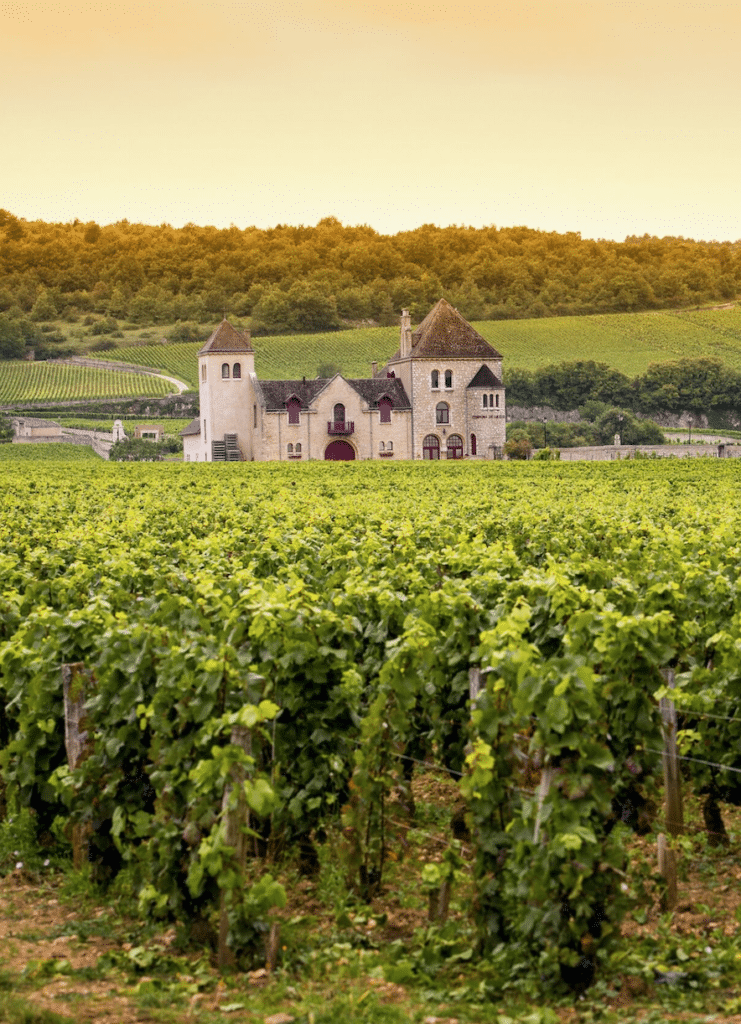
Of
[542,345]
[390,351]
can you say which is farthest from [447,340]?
[542,345]

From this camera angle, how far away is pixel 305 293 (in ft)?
525

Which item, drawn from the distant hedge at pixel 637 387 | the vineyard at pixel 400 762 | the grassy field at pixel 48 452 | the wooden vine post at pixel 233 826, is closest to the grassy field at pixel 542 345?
the distant hedge at pixel 637 387

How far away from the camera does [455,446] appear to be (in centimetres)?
8894

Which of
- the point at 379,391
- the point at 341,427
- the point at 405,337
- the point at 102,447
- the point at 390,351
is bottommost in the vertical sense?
the point at 102,447

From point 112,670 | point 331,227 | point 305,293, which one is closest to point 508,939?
point 112,670

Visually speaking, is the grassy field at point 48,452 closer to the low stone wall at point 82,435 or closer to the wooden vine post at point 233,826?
the low stone wall at point 82,435

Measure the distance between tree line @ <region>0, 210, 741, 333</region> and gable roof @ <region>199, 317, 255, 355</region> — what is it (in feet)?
232

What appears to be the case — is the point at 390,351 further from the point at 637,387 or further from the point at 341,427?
the point at 341,427

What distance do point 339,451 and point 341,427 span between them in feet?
6.01

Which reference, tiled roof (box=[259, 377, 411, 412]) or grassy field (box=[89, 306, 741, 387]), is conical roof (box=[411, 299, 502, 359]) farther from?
grassy field (box=[89, 306, 741, 387])

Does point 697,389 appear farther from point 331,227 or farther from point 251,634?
point 251,634

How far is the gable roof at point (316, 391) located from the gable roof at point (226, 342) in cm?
341

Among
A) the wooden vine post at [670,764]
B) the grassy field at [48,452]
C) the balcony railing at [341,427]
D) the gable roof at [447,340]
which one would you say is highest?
the gable roof at [447,340]

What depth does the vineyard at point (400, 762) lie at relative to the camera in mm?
6285
